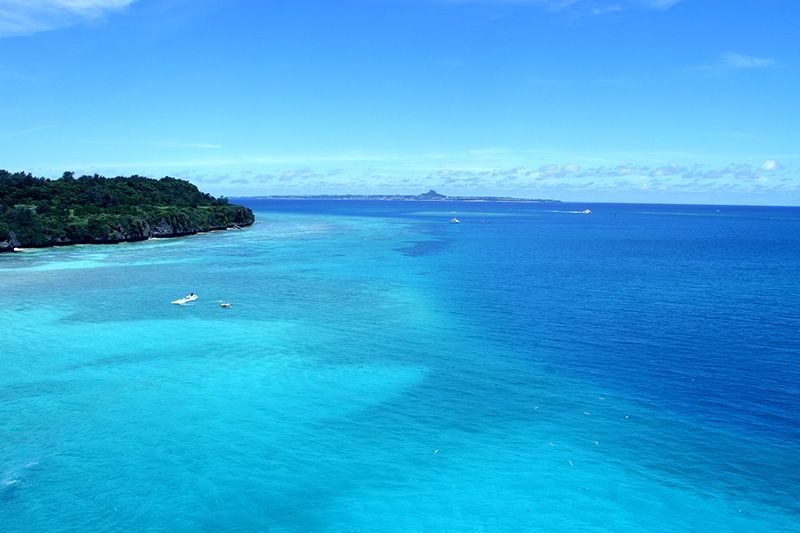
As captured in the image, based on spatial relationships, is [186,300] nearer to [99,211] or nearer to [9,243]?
[9,243]

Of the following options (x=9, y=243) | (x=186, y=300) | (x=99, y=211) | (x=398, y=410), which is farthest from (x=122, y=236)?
(x=398, y=410)

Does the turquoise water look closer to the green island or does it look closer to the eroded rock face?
the eroded rock face

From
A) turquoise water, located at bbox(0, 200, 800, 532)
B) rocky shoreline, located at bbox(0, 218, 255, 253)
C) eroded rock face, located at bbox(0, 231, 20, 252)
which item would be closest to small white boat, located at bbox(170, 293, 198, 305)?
turquoise water, located at bbox(0, 200, 800, 532)

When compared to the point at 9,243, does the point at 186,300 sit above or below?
below

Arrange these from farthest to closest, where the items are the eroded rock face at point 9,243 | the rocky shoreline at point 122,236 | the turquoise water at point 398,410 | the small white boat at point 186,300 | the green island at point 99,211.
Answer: the green island at point 99,211, the rocky shoreline at point 122,236, the eroded rock face at point 9,243, the small white boat at point 186,300, the turquoise water at point 398,410

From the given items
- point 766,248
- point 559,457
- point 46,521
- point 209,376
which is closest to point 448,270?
point 209,376

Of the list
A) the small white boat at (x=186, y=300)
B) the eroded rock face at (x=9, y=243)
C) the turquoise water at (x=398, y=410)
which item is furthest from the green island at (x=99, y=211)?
the small white boat at (x=186, y=300)

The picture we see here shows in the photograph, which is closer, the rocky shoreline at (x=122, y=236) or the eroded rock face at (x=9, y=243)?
the eroded rock face at (x=9, y=243)

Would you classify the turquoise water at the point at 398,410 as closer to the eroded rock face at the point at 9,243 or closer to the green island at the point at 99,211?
the eroded rock face at the point at 9,243
